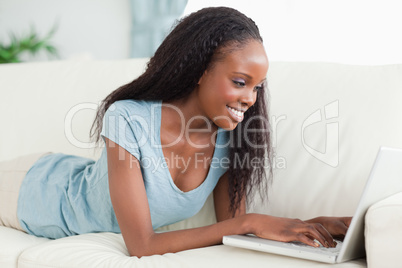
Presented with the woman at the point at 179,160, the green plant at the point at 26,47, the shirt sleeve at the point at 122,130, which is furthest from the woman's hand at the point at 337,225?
the green plant at the point at 26,47

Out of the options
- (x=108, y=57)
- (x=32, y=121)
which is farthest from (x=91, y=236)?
(x=108, y=57)

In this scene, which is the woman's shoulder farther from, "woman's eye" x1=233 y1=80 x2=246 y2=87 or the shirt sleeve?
"woman's eye" x1=233 y1=80 x2=246 y2=87

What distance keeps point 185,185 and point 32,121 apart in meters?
0.81

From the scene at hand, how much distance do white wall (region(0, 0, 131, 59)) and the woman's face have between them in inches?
117

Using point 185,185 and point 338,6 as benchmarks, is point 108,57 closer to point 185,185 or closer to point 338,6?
point 338,6

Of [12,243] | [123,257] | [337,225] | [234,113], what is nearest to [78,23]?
[12,243]

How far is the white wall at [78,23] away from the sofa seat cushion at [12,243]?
274 centimetres

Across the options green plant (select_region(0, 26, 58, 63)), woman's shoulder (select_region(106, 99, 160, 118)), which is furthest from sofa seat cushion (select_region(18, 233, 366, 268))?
green plant (select_region(0, 26, 58, 63))

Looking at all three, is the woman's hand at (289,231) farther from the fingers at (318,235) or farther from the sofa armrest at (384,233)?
the sofa armrest at (384,233)

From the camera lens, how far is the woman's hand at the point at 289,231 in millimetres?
1090

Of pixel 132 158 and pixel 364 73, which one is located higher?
pixel 364 73

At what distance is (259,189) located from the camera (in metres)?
1.55

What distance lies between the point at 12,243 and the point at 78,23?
327 cm

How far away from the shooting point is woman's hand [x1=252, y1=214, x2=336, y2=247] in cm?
109
